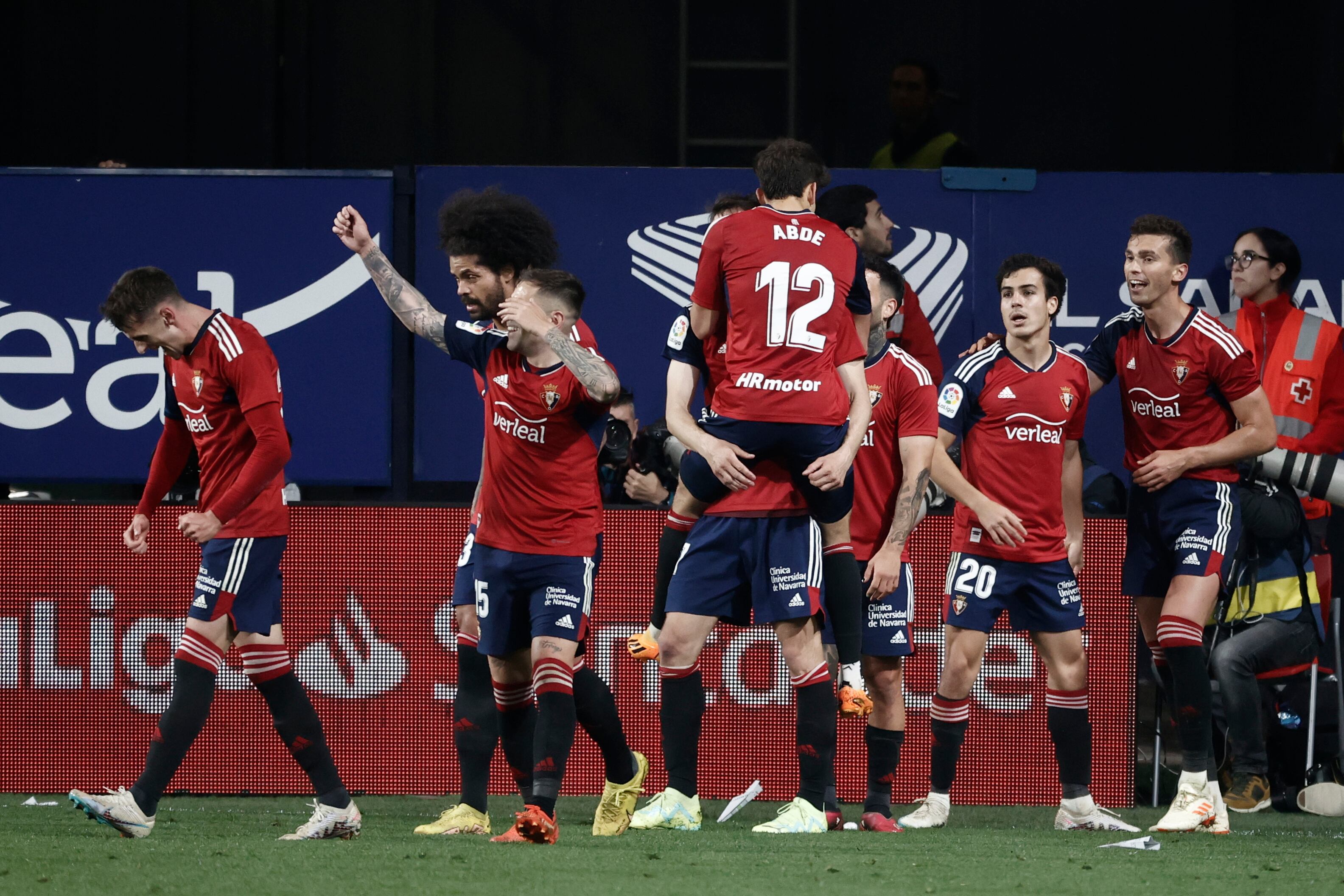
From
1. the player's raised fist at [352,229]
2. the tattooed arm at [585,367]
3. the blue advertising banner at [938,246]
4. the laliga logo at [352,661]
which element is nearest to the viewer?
the tattooed arm at [585,367]

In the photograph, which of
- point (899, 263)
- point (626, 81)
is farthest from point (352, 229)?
point (626, 81)

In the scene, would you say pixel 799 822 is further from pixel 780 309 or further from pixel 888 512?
pixel 780 309

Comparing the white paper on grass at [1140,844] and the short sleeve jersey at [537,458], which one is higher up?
the short sleeve jersey at [537,458]

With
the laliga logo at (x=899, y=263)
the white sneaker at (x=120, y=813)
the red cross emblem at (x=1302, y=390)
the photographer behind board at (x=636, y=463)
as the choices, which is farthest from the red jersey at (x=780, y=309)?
the red cross emblem at (x=1302, y=390)

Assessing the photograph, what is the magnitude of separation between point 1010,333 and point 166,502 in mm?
3833

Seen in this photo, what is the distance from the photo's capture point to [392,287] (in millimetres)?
6402

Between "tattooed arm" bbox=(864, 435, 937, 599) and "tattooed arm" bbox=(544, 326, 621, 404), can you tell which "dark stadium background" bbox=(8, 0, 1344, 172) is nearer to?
"tattooed arm" bbox=(864, 435, 937, 599)

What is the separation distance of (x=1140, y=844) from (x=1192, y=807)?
602 mm

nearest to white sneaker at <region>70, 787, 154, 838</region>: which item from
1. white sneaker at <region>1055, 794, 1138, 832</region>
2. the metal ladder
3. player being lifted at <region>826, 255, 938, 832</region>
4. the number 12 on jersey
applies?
the number 12 on jersey

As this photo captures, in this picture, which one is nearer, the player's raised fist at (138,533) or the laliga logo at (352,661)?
the player's raised fist at (138,533)

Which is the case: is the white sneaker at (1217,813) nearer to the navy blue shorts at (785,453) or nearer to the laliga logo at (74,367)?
the navy blue shorts at (785,453)

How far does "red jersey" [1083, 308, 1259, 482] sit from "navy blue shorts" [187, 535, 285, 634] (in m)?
3.30

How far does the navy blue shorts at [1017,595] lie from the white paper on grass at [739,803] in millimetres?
1066

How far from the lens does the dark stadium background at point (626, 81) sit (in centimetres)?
1127
